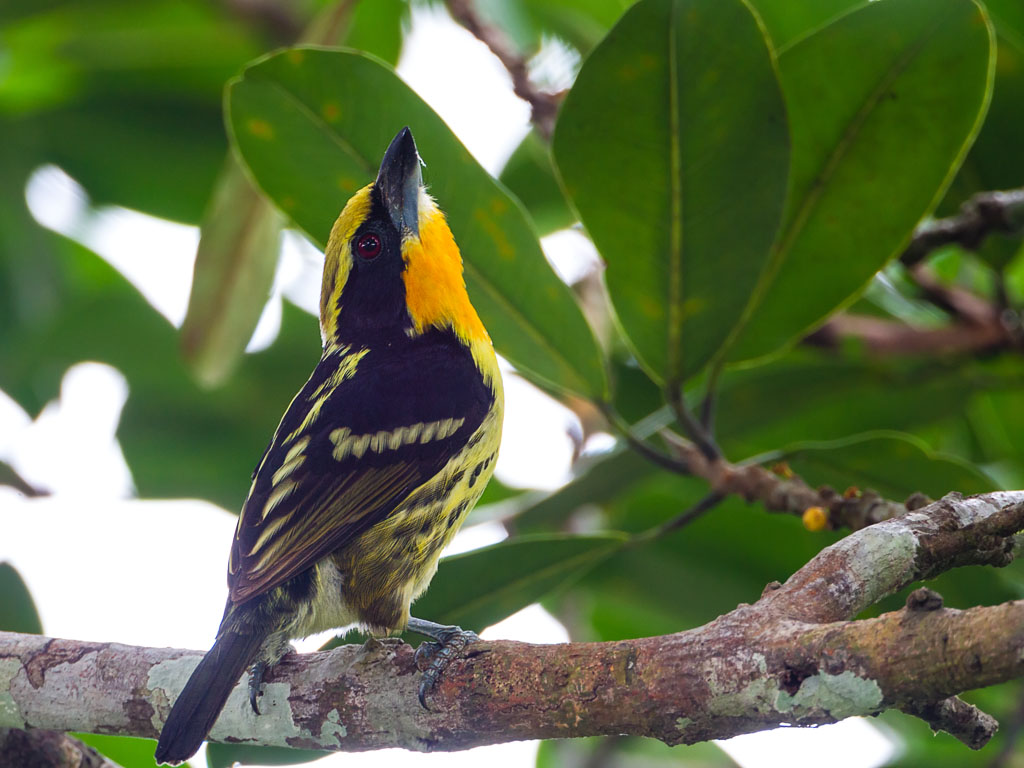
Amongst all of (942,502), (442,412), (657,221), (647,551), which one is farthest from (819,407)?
(942,502)

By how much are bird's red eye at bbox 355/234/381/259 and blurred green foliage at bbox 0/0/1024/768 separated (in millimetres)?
109

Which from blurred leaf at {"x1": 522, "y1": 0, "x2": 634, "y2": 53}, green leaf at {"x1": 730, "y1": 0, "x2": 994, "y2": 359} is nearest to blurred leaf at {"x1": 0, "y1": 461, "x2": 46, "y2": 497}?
green leaf at {"x1": 730, "y1": 0, "x2": 994, "y2": 359}

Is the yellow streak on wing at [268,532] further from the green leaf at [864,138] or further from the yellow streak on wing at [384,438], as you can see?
the green leaf at [864,138]

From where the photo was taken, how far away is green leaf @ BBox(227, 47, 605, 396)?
2455 mm

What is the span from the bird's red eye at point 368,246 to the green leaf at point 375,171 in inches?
3.4

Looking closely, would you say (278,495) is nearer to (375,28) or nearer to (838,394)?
(838,394)

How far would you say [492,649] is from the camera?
1.86m

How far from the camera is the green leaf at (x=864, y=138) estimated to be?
2.39m

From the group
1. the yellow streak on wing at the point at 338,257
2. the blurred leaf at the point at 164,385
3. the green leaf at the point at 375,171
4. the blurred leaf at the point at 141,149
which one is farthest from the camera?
the blurred leaf at the point at 141,149

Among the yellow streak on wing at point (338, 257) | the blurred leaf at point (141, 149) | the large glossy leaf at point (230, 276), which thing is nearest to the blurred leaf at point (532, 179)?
the large glossy leaf at point (230, 276)

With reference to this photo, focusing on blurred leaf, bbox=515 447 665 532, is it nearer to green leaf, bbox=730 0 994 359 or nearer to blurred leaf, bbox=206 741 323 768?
green leaf, bbox=730 0 994 359

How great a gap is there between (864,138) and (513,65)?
864 millimetres

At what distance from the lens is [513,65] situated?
2748mm

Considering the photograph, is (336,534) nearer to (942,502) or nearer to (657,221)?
(657,221)
